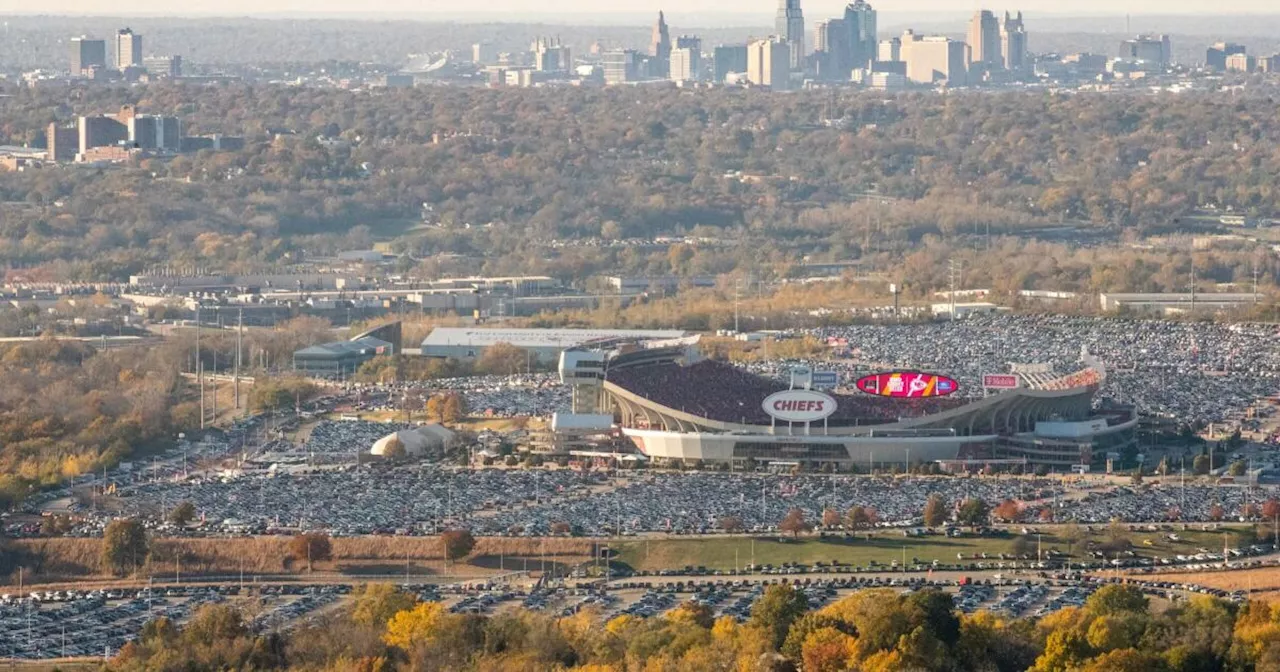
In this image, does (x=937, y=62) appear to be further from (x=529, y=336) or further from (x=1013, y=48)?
(x=529, y=336)

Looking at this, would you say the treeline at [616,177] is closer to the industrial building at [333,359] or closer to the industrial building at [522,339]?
the industrial building at [522,339]

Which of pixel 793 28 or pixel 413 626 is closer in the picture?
pixel 413 626

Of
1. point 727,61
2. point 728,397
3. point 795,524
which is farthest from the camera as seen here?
point 727,61

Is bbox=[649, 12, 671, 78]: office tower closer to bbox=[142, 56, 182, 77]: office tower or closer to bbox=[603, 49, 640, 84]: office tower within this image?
bbox=[603, 49, 640, 84]: office tower

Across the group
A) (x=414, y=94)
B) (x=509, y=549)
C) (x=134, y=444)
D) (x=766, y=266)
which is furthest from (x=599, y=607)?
(x=414, y=94)

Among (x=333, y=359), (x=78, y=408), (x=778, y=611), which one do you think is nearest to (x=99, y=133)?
(x=333, y=359)

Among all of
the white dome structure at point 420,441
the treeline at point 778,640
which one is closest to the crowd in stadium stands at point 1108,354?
the white dome structure at point 420,441

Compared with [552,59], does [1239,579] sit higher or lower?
lower

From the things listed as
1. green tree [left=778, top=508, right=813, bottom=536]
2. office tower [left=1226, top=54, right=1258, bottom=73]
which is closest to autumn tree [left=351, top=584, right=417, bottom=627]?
green tree [left=778, top=508, right=813, bottom=536]
